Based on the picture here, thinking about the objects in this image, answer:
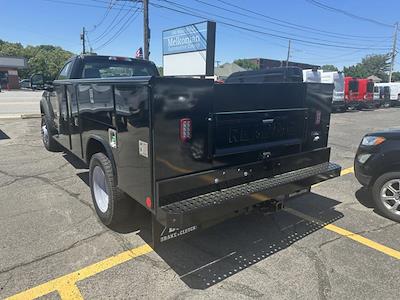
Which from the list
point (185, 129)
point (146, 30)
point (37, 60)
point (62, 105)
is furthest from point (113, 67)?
point (37, 60)

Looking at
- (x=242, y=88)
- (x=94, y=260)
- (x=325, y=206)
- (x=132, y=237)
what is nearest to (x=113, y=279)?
(x=94, y=260)

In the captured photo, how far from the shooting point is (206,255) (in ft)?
11.3

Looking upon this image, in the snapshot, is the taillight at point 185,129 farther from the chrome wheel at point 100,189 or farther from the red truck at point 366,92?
the red truck at point 366,92

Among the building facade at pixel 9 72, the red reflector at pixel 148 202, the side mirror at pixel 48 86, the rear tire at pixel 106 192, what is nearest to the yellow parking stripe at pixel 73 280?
the rear tire at pixel 106 192

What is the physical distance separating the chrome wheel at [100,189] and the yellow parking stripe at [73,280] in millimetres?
749

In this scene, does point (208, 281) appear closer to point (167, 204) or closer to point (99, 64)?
point (167, 204)

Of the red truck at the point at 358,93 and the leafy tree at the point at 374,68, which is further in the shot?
the leafy tree at the point at 374,68

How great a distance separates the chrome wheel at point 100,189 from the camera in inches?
154

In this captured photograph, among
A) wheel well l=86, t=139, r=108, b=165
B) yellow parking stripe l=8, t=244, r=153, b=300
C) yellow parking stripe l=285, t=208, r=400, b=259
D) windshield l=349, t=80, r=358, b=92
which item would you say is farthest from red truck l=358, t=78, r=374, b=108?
yellow parking stripe l=8, t=244, r=153, b=300

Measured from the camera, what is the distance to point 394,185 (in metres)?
4.32

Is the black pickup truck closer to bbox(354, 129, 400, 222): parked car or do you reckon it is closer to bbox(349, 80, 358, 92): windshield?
bbox(354, 129, 400, 222): parked car

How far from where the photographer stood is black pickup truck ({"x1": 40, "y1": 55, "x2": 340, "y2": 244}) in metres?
2.74

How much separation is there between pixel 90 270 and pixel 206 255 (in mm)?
1164

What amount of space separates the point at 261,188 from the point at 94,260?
6.07 ft
